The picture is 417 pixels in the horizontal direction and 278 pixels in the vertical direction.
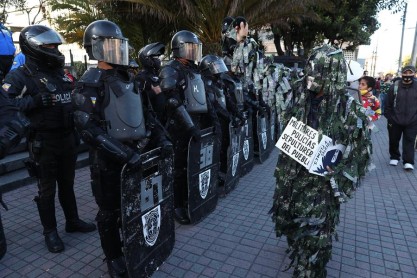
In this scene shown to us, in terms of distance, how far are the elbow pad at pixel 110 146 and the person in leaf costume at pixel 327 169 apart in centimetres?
127

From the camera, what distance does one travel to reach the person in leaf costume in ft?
7.95

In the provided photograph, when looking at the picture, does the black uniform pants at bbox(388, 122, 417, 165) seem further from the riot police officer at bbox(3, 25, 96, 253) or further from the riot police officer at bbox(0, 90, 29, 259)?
the riot police officer at bbox(0, 90, 29, 259)

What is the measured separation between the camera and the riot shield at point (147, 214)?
7.99 feet

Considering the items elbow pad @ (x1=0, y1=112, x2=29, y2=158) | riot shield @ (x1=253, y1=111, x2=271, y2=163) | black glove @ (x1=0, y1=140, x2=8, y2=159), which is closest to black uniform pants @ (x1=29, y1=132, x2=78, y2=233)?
elbow pad @ (x1=0, y1=112, x2=29, y2=158)

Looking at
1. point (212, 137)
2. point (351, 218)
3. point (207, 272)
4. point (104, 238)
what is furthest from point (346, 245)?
point (104, 238)

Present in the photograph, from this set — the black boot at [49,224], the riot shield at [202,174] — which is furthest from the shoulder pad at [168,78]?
the black boot at [49,224]

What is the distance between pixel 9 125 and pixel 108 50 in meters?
0.92

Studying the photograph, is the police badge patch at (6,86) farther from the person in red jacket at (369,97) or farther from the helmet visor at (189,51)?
the person in red jacket at (369,97)

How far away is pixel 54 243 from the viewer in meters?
3.26

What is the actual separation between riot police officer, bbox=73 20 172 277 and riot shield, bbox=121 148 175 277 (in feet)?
0.44

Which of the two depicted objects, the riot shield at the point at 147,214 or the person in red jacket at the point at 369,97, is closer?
the riot shield at the point at 147,214

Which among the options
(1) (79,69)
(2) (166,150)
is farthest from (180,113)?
(1) (79,69)

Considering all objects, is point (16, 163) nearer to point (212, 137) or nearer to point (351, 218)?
point (212, 137)

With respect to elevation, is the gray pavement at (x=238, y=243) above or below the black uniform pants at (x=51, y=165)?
below
